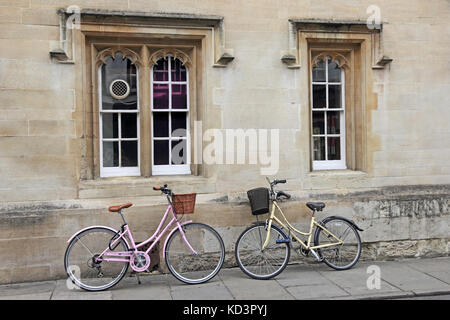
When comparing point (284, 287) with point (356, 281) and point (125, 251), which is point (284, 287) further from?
point (125, 251)

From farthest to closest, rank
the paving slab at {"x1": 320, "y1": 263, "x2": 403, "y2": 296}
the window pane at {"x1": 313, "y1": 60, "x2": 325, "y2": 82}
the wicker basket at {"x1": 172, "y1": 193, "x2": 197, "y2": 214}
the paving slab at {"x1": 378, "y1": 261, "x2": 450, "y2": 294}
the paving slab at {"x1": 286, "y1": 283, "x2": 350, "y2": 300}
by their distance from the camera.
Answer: the window pane at {"x1": 313, "y1": 60, "x2": 325, "y2": 82} → the wicker basket at {"x1": 172, "y1": 193, "x2": 197, "y2": 214} → the paving slab at {"x1": 378, "y1": 261, "x2": 450, "y2": 294} → the paving slab at {"x1": 320, "y1": 263, "x2": 403, "y2": 296} → the paving slab at {"x1": 286, "y1": 283, "x2": 350, "y2": 300}

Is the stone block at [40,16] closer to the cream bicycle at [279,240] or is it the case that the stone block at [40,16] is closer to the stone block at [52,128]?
the stone block at [52,128]

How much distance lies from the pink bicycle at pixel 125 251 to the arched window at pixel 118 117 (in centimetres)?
97

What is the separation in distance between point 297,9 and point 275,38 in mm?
589

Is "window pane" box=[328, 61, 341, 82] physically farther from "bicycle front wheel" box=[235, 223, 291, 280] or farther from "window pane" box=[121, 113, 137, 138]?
"window pane" box=[121, 113, 137, 138]

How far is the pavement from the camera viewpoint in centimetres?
564

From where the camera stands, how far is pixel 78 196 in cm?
646

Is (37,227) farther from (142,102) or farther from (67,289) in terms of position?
(142,102)

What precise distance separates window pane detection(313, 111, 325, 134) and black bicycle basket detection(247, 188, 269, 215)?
170 cm

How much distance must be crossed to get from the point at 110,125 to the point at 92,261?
2.02m

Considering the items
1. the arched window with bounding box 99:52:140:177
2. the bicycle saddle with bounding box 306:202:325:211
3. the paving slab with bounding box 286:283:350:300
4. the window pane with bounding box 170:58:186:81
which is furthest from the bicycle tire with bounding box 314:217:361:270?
the window pane with bounding box 170:58:186:81

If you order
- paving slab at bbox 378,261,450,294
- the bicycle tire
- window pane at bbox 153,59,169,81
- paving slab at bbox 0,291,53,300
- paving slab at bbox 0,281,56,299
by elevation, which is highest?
window pane at bbox 153,59,169,81

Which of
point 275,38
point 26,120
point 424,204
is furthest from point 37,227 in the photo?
point 424,204

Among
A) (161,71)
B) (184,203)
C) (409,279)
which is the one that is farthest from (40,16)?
→ (409,279)
